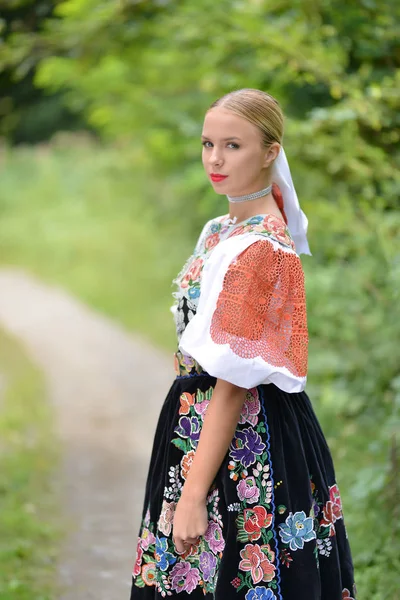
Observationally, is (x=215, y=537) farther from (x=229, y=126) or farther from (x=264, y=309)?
(x=229, y=126)

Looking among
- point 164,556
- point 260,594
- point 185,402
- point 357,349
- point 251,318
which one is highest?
point 357,349

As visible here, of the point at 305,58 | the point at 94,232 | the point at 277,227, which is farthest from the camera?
the point at 94,232

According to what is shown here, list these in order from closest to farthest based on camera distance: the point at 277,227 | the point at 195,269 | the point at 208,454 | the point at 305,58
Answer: the point at 208,454 → the point at 277,227 → the point at 195,269 → the point at 305,58

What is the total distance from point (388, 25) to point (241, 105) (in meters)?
2.94

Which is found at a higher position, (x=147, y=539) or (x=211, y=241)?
(x=211, y=241)

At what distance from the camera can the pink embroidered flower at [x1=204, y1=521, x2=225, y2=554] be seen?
82.6 inches

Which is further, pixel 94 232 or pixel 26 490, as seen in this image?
pixel 94 232

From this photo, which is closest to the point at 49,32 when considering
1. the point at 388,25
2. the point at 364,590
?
the point at 388,25

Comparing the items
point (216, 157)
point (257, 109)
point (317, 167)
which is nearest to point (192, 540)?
point (216, 157)

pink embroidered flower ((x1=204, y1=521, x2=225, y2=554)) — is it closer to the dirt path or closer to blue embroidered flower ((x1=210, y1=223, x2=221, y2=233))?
blue embroidered flower ((x1=210, y1=223, x2=221, y2=233))

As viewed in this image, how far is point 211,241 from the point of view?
89.5 inches

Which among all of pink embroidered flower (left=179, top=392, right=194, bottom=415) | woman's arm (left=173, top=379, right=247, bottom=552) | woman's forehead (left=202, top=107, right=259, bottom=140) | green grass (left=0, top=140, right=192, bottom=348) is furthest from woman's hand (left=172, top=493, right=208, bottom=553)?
green grass (left=0, top=140, right=192, bottom=348)

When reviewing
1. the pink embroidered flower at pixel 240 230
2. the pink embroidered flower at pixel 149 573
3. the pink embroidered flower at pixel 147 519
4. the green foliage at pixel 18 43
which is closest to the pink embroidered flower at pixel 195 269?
the pink embroidered flower at pixel 240 230

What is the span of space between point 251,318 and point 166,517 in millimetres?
531
